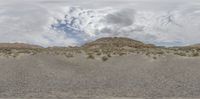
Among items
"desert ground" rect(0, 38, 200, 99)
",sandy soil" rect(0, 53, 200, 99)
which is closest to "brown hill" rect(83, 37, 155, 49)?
"desert ground" rect(0, 38, 200, 99)

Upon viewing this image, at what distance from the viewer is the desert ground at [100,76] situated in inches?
1005

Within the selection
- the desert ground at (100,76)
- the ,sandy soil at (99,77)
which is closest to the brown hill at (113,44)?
the desert ground at (100,76)

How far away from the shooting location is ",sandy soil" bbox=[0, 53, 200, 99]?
25500mm

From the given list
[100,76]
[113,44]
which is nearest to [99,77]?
[100,76]

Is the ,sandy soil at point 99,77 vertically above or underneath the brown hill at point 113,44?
underneath

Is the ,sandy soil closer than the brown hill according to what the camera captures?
Yes

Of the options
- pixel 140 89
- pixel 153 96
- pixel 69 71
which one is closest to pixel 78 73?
pixel 69 71

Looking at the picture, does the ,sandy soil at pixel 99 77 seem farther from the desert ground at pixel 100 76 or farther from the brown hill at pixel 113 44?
the brown hill at pixel 113 44

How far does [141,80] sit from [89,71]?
563cm

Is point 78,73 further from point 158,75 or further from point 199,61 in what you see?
point 199,61

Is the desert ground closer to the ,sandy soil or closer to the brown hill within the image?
the ,sandy soil

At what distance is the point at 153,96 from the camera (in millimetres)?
24500

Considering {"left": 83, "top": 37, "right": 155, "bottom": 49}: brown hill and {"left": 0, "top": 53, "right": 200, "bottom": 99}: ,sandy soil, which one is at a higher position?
{"left": 83, "top": 37, "right": 155, "bottom": 49}: brown hill

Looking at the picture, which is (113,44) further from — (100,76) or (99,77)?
(99,77)
